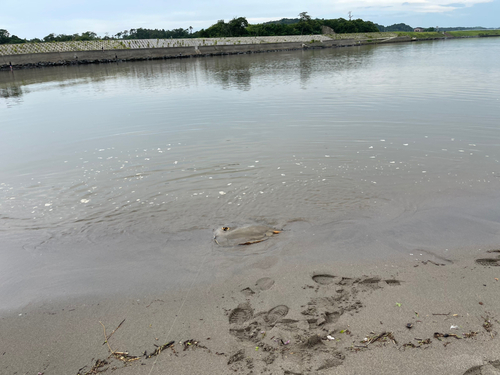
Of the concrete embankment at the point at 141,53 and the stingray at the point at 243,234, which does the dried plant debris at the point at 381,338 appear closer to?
the stingray at the point at 243,234

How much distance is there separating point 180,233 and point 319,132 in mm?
8296

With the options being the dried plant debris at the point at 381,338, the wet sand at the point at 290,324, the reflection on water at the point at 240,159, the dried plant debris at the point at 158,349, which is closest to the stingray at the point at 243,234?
the reflection on water at the point at 240,159

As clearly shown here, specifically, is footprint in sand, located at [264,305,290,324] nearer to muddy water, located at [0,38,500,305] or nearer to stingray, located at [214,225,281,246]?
muddy water, located at [0,38,500,305]

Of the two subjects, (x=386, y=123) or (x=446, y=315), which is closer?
(x=446, y=315)

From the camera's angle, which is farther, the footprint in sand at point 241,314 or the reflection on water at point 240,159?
the reflection on water at point 240,159

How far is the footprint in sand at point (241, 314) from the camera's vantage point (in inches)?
180

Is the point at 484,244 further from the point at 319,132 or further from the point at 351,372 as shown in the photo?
the point at 319,132

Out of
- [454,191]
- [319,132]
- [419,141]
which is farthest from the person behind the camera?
[319,132]

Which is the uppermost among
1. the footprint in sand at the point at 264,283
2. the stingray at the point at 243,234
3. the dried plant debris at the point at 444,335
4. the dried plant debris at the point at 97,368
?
the stingray at the point at 243,234

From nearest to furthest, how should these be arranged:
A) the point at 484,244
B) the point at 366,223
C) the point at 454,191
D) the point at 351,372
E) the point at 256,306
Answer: the point at 351,372 < the point at 256,306 < the point at 484,244 < the point at 366,223 < the point at 454,191

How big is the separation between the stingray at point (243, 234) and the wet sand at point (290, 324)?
3.41ft

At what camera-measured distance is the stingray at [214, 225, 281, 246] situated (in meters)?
6.57

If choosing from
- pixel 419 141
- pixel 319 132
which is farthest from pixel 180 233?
pixel 419 141

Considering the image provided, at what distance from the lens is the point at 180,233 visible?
714 cm
